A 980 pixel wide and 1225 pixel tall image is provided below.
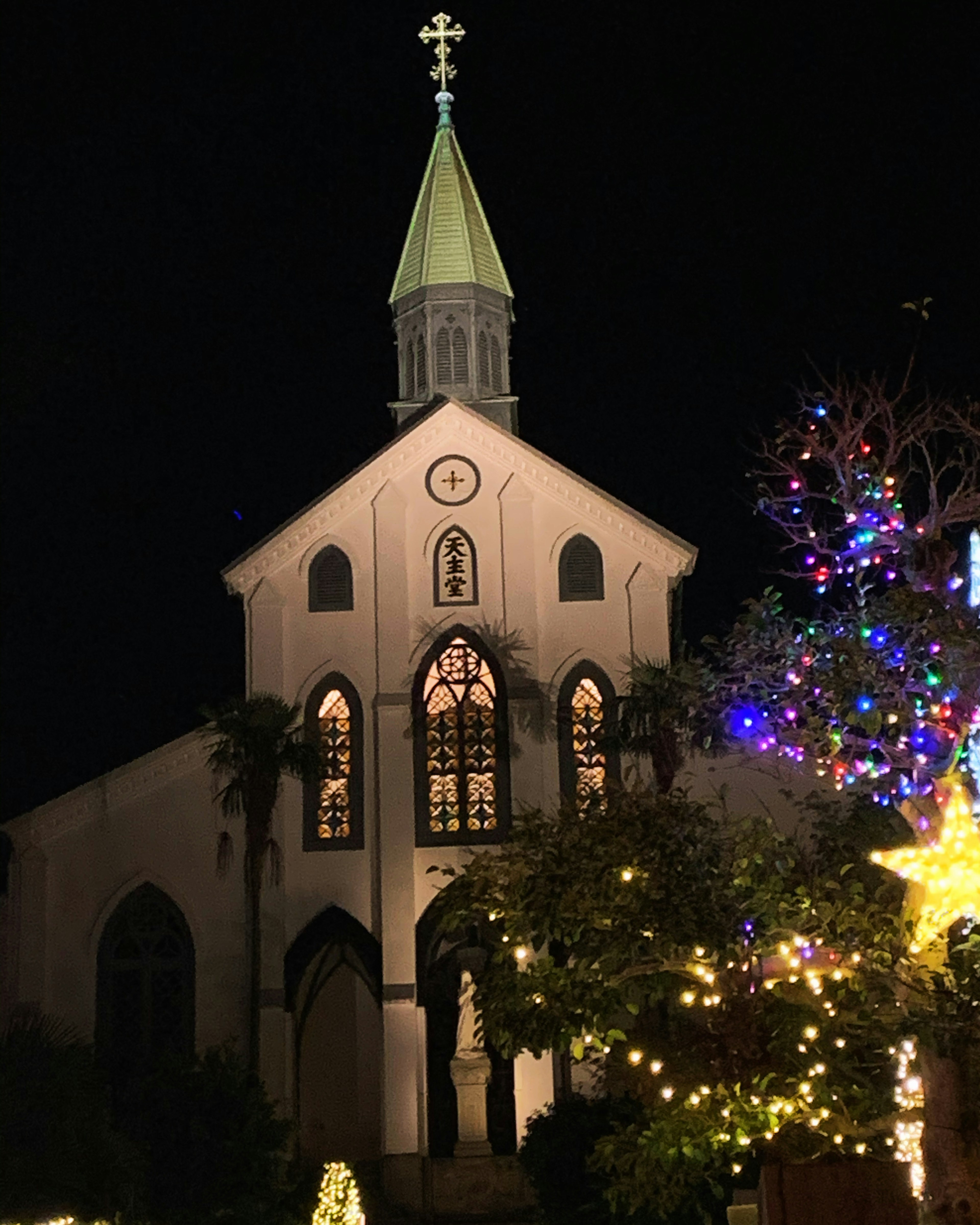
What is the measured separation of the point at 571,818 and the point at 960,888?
3822 millimetres

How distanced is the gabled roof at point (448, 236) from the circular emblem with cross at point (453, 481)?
6575mm

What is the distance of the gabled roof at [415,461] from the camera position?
123ft

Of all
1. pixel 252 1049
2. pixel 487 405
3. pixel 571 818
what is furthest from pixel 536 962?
pixel 487 405

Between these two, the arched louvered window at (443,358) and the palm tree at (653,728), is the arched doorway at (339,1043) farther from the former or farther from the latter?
the arched louvered window at (443,358)

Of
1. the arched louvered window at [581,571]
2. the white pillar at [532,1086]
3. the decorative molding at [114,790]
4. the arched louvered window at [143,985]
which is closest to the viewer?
the white pillar at [532,1086]

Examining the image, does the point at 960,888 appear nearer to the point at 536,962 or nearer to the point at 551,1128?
the point at 536,962

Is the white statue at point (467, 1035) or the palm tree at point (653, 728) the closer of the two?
the white statue at point (467, 1035)

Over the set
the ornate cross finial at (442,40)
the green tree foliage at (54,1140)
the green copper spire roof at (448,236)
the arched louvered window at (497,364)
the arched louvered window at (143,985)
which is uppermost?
the ornate cross finial at (442,40)

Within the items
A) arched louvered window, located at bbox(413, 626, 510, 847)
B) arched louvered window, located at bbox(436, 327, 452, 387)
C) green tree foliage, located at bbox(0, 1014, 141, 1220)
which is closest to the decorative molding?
arched louvered window, located at bbox(413, 626, 510, 847)

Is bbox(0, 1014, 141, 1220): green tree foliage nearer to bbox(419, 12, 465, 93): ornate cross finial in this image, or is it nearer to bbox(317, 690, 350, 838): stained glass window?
bbox(317, 690, 350, 838): stained glass window

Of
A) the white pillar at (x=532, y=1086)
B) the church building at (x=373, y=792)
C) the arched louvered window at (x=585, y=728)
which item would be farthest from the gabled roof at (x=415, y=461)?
the white pillar at (x=532, y=1086)

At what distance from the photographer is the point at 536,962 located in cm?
1612

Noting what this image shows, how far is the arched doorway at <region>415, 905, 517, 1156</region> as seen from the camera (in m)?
35.4

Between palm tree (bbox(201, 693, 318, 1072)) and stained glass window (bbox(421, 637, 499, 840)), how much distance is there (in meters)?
2.72
